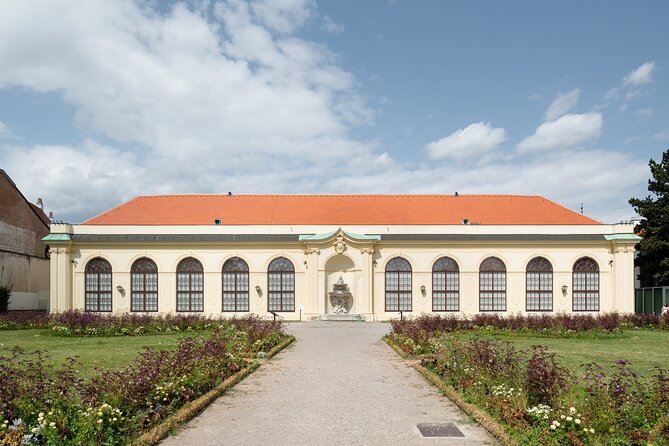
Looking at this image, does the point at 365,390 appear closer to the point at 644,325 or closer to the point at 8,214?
the point at 644,325

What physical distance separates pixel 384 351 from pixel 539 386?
10422mm

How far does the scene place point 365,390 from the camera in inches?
486

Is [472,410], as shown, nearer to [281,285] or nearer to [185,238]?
[281,285]

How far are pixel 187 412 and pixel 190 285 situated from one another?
27.0 m

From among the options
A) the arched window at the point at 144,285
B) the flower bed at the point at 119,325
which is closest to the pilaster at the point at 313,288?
the flower bed at the point at 119,325

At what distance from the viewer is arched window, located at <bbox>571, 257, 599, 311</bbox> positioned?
35875mm

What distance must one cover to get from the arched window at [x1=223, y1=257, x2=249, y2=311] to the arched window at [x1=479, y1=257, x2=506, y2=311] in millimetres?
14127

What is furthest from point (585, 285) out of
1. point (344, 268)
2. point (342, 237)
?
point (342, 237)

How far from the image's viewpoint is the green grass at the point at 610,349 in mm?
15578

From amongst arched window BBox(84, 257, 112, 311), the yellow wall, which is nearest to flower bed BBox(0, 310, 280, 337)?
arched window BBox(84, 257, 112, 311)

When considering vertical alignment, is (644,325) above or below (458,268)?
below

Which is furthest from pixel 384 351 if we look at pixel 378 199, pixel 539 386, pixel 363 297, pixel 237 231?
pixel 378 199

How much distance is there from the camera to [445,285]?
1420 inches

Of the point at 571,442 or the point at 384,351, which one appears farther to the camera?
the point at 384,351
